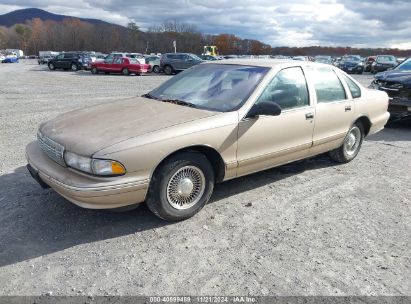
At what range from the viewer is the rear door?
4.68 m

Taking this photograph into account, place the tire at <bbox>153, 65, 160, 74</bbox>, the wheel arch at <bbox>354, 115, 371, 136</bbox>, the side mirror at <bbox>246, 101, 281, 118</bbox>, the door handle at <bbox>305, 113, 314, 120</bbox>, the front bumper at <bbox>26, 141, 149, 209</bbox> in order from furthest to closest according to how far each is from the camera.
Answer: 1. the tire at <bbox>153, 65, 160, 74</bbox>
2. the wheel arch at <bbox>354, 115, 371, 136</bbox>
3. the door handle at <bbox>305, 113, 314, 120</bbox>
4. the side mirror at <bbox>246, 101, 281, 118</bbox>
5. the front bumper at <bbox>26, 141, 149, 209</bbox>

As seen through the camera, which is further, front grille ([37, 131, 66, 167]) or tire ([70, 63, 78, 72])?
tire ([70, 63, 78, 72])

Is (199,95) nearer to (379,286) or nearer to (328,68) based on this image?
(328,68)

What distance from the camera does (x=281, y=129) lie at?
13.7 ft

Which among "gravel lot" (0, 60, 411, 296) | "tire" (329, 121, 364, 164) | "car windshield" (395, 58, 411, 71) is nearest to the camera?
"gravel lot" (0, 60, 411, 296)

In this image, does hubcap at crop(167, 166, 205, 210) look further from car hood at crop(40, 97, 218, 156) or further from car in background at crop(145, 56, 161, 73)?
car in background at crop(145, 56, 161, 73)

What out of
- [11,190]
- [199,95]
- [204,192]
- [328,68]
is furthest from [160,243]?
[328,68]

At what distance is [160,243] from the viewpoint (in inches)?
129

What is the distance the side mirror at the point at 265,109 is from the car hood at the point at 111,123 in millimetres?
424

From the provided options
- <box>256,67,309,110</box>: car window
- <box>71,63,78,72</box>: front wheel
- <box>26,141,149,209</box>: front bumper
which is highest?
<box>256,67,309,110</box>: car window

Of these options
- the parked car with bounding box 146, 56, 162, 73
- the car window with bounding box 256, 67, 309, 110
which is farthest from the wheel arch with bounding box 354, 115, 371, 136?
the parked car with bounding box 146, 56, 162, 73

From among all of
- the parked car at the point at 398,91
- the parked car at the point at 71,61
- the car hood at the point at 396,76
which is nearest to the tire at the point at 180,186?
the parked car at the point at 398,91

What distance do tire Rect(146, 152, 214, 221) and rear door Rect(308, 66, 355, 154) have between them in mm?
1781

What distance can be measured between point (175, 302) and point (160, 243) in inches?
30.8
